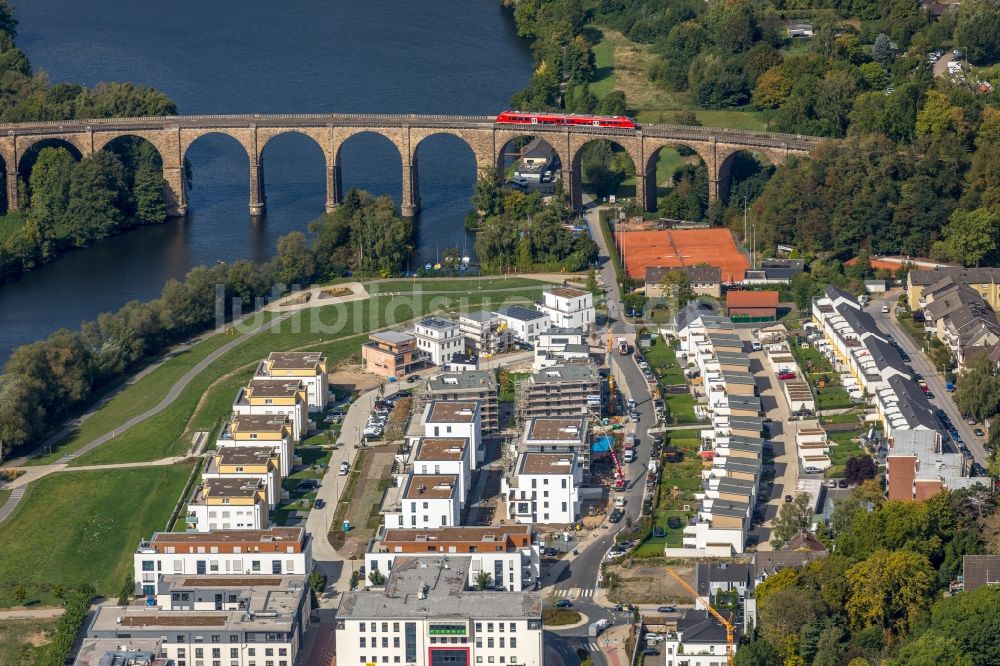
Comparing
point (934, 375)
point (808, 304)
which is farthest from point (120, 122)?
point (934, 375)

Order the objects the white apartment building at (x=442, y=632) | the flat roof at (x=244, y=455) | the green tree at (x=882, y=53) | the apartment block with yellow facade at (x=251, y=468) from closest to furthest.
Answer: the white apartment building at (x=442, y=632)
the apartment block with yellow facade at (x=251, y=468)
the flat roof at (x=244, y=455)
the green tree at (x=882, y=53)

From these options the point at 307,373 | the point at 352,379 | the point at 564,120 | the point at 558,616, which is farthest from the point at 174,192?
the point at 558,616

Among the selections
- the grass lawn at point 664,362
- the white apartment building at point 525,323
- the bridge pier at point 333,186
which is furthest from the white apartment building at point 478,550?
the bridge pier at point 333,186

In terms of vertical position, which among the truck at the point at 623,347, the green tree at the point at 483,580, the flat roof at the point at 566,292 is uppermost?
the flat roof at the point at 566,292

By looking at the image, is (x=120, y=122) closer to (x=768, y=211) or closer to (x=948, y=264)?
(x=768, y=211)

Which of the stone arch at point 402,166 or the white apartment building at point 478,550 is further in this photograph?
the stone arch at point 402,166

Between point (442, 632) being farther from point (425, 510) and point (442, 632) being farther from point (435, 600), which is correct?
point (425, 510)

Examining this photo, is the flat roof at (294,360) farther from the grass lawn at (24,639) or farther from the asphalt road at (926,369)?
the asphalt road at (926,369)
